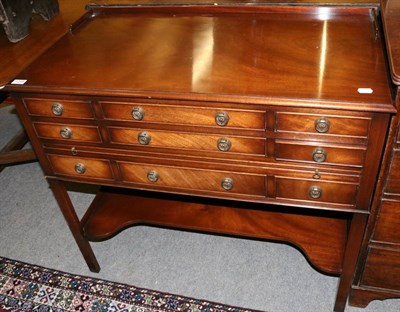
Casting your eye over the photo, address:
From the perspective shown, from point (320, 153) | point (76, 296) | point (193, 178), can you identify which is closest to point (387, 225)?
point (320, 153)

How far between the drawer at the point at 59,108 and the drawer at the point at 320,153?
629 mm

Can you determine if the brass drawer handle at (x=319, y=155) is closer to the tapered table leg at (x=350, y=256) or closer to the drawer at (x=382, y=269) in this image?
the tapered table leg at (x=350, y=256)

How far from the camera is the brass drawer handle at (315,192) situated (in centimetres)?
131

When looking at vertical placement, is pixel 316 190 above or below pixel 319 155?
below

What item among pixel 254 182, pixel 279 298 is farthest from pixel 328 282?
pixel 254 182

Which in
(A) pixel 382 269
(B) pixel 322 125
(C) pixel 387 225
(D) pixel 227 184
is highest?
(B) pixel 322 125

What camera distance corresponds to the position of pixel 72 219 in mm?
1755

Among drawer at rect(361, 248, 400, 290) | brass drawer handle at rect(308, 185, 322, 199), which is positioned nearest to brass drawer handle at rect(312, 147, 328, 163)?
Answer: brass drawer handle at rect(308, 185, 322, 199)

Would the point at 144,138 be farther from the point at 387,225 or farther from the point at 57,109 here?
the point at 387,225

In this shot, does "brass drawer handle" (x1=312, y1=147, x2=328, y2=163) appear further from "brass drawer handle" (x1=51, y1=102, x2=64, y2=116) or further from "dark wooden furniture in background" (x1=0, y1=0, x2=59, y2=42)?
"dark wooden furniture in background" (x1=0, y1=0, x2=59, y2=42)

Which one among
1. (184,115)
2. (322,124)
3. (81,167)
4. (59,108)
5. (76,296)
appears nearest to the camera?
(322,124)

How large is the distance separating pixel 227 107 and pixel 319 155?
12.2 inches

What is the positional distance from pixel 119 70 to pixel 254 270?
1.11 metres

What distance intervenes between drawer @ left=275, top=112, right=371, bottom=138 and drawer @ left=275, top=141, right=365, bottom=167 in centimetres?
5
